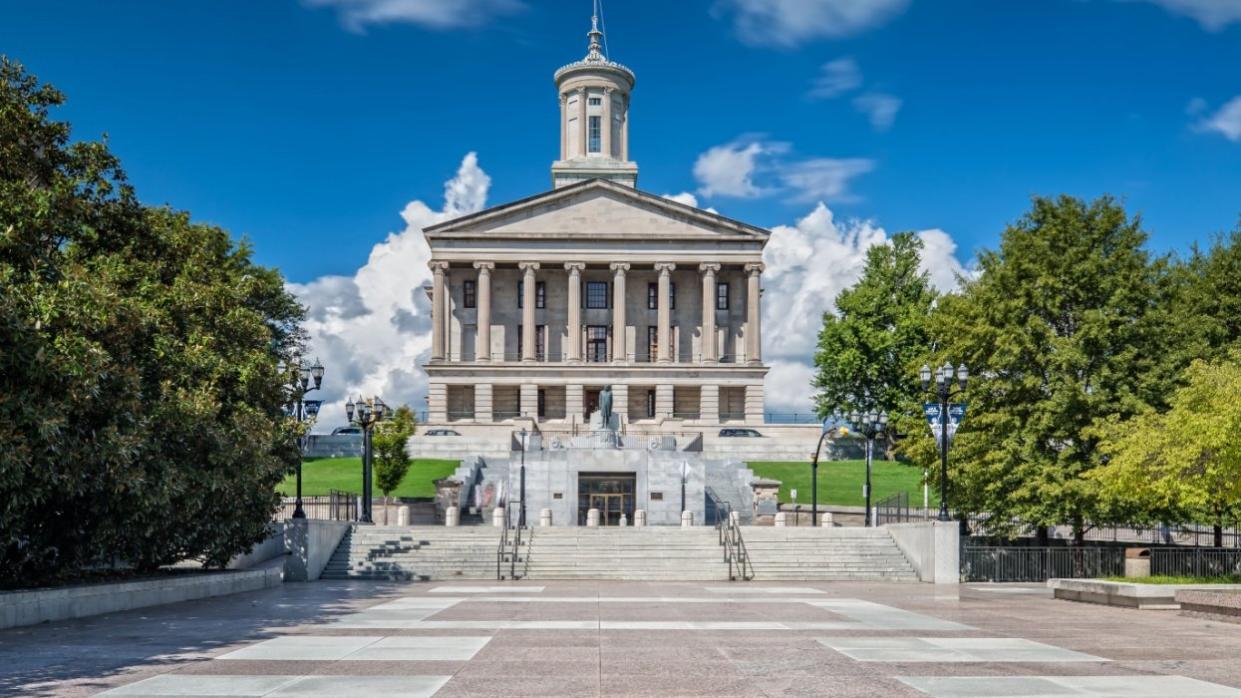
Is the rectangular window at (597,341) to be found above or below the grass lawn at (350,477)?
above

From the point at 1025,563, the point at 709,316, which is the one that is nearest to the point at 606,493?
the point at 1025,563

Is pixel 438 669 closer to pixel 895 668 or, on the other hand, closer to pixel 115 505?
pixel 895 668

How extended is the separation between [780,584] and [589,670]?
62.7ft

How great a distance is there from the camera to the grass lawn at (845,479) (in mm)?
54562

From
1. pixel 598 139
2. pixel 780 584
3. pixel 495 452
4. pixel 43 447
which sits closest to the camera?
pixel 43 447

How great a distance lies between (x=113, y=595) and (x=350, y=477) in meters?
38.4

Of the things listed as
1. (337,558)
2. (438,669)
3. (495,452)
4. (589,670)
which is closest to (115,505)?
(438,669)

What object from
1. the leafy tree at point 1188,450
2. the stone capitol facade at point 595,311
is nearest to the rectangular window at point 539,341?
the stone capitol facade at point 595,311

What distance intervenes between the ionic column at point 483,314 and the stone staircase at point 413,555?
45.3m

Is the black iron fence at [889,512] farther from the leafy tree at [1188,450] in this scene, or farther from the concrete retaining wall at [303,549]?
the concrete retaining wall at [303,549]

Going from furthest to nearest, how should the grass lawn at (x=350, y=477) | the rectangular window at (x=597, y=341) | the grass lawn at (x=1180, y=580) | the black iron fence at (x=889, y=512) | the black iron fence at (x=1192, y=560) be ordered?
the rectangular window at (x=597, y=341) < the grass lawn at (x=350, y=477) < the black iron fence at (x=889, y=512) < the black iron fence at (x=1192, y=560) < the grass lawn at (x=1180, y=580)

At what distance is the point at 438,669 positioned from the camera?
13547 millimetres

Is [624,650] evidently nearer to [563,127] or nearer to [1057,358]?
[1057,358]

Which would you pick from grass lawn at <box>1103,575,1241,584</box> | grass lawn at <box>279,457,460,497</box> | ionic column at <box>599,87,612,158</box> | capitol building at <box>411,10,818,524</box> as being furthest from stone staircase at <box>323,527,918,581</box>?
ionic column at <box>599,87,612,158</box>
